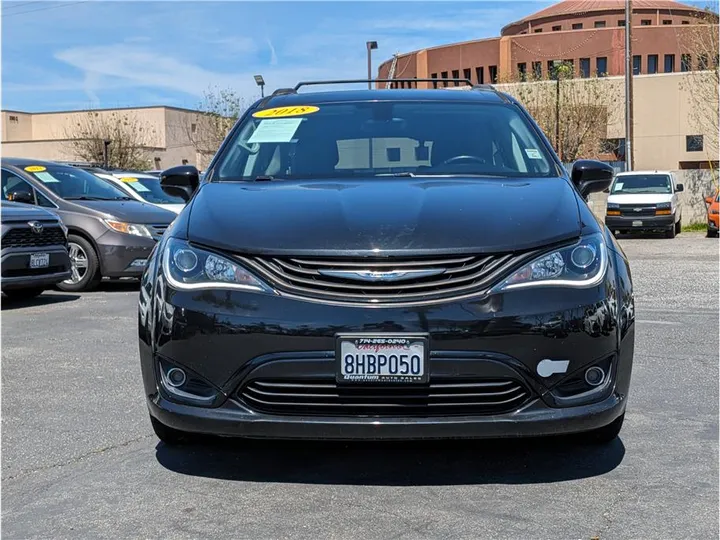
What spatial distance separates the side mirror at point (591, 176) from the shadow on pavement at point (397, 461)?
1.38 m

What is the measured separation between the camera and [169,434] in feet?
13.1

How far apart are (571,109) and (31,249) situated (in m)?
36.7

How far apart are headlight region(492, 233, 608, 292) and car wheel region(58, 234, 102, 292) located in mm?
8635

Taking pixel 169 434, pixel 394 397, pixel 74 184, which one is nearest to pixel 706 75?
pixel 74 184

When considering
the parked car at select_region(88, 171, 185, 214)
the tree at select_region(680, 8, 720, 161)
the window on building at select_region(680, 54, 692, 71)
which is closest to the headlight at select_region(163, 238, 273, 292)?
the parked car at select_region(88, 171, 185, 214)

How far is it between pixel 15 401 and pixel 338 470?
2321mm

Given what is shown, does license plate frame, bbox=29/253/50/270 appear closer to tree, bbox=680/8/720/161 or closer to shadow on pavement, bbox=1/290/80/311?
shadow on pavement, bbox=1/290/80/311

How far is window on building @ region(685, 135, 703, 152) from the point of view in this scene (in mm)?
46438

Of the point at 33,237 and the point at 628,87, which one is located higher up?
the point at 628,87

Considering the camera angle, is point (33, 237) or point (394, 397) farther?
point (33, 237)

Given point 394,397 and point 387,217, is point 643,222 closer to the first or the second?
point 387,217

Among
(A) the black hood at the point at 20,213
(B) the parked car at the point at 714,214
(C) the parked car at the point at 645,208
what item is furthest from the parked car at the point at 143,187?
(B) the parked car at the point at 714,214

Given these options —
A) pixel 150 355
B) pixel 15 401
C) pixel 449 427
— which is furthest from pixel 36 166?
pixel 449 427

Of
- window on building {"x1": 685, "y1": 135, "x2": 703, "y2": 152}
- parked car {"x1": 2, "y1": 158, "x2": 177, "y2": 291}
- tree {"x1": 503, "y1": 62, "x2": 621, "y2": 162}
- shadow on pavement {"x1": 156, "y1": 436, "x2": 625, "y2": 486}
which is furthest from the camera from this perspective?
window on building {"x1": 685, "y1": 135, "x2": 703, "y2": 152}
